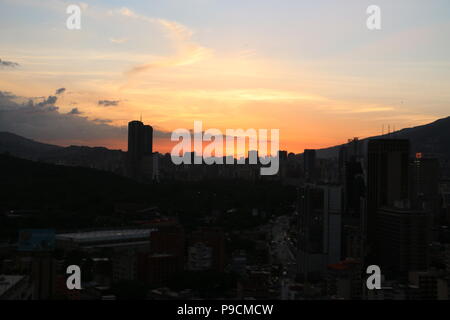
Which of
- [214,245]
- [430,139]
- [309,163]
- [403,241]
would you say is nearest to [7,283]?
[214,245]

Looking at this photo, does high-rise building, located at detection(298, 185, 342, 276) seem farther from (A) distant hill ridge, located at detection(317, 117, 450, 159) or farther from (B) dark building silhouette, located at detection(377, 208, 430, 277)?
(A) distant hill ridge, located at detection(317, 117, 450, 159)

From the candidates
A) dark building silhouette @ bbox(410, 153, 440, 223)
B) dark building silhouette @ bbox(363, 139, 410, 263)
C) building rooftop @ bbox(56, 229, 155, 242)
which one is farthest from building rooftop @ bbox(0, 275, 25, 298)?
dark building silhouette @ bbox(410, 153, 440, 223)

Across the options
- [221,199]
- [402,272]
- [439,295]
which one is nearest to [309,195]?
[402,272]

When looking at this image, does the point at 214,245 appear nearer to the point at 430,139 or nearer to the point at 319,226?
the point at 319,226

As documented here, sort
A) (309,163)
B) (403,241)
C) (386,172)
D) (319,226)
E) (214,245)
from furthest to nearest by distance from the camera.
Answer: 1. (309,163)
2. (386,172)
3. (319,226)
4. (403,241)
5. (214,245)

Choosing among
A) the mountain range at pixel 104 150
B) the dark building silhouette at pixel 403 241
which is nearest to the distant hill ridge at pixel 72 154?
the mountain range at pixel 104 150

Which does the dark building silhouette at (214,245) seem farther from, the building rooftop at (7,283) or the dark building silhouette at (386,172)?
Answer: the dark building silhouette at (386,172)
